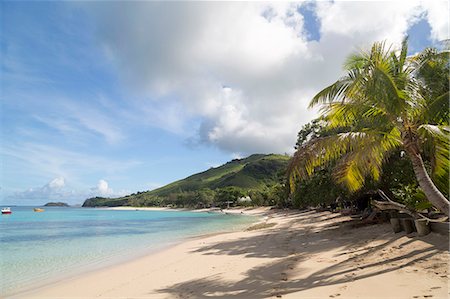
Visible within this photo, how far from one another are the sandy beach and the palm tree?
171 centimetres

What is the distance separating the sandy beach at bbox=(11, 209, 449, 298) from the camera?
5.95 metres

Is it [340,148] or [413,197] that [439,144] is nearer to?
[340,148]

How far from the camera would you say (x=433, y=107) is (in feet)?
23.6

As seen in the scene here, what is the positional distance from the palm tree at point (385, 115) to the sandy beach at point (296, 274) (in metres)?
1.71

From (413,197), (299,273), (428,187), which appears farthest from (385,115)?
(413,197)

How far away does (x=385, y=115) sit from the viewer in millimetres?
7402

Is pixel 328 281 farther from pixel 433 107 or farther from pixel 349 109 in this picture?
pixel 433 107

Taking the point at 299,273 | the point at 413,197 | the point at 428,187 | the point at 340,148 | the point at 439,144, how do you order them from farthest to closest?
1. the point at 413,197
2. the point at 299,273
3. the point at 340,148
4. the point at 439,144
5. the point at 428,187

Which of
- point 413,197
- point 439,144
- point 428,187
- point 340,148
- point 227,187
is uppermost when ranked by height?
point 227,187

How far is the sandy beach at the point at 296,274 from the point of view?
5.95 metres

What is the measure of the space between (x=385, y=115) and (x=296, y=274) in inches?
169

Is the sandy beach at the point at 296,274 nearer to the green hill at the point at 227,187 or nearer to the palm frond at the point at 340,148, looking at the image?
the palm frond at the point at 340,148

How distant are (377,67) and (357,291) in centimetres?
433

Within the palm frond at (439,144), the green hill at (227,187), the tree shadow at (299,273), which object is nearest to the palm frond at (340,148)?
the palm frond at (439,144)
